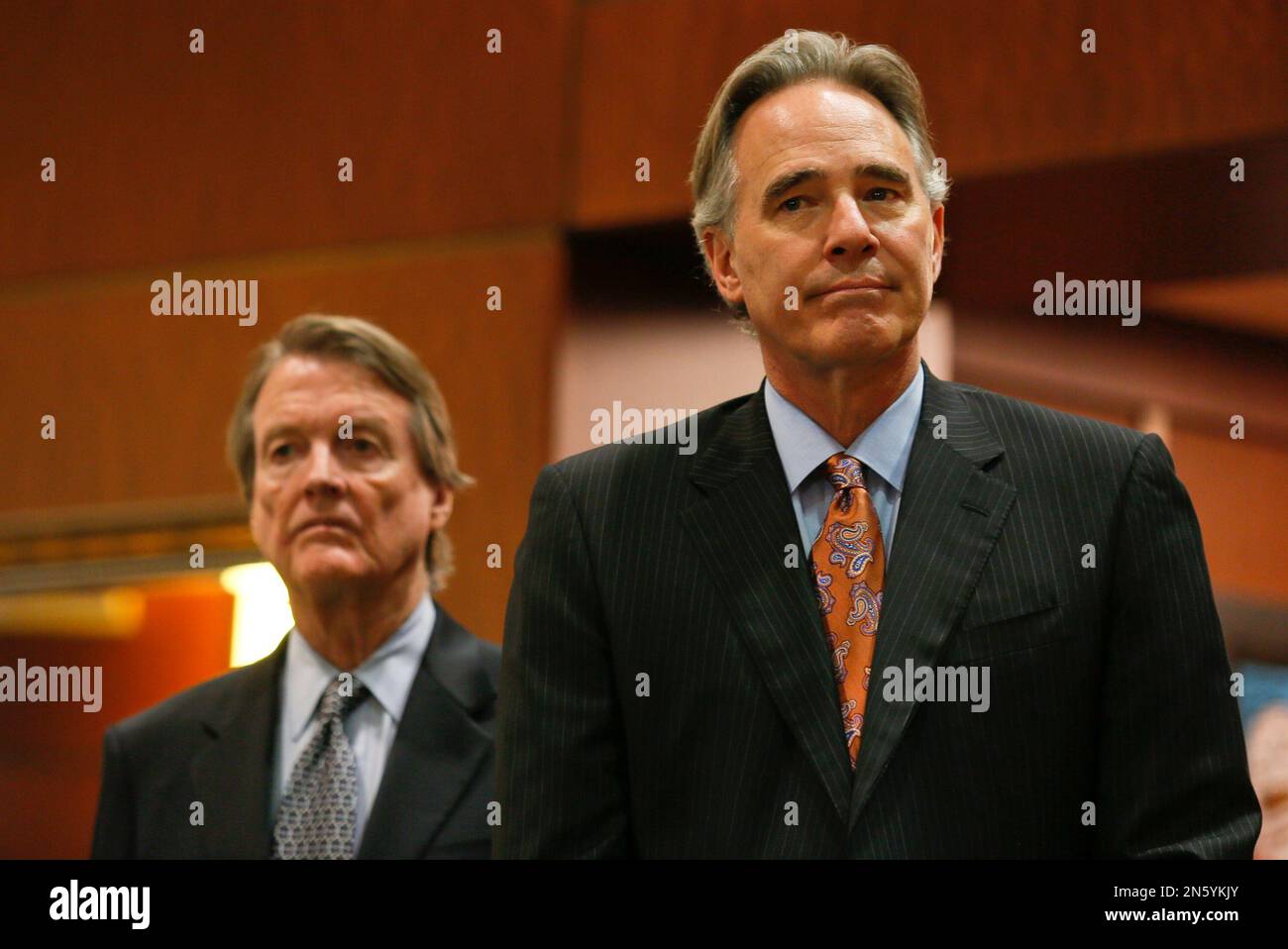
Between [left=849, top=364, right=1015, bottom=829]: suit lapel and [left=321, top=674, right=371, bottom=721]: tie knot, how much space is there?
108cm

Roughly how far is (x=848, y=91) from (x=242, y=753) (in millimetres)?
1396

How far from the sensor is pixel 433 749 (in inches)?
99.3

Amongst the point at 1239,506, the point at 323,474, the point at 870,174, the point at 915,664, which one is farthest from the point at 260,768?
the point at 1239,506

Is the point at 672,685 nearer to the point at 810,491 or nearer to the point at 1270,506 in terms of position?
the point at 810,491

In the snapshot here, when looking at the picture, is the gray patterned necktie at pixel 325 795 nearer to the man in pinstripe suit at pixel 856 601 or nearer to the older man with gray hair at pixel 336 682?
the older man with gray hair at pixel 336 682

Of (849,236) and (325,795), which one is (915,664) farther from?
(325,795)

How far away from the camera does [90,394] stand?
4039 millimetres

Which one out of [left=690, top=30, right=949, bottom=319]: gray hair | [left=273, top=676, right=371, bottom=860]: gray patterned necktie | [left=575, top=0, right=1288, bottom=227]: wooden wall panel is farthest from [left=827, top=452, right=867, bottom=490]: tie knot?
[left=575, top=0, right=1288, bottom=227]: wooden wall panel

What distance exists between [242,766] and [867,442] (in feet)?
3.98

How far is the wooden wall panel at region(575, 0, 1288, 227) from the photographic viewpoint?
302 cm

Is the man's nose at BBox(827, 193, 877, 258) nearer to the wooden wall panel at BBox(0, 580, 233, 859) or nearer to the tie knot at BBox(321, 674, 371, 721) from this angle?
the tie knot at BBox(321, 674, 371, 721)

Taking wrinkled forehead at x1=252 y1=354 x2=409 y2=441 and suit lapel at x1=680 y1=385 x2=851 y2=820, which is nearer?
suit lapel at x1=680 y1=385 x2=851 y2=820

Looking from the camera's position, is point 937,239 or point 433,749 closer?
point 937,239
